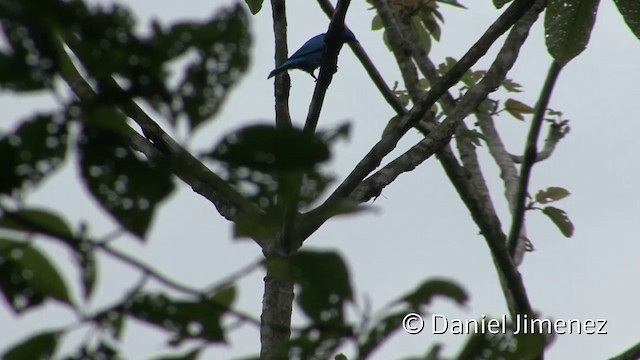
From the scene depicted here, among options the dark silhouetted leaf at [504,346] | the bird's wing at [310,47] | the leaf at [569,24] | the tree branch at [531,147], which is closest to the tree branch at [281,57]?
the tree branch at [531,147]

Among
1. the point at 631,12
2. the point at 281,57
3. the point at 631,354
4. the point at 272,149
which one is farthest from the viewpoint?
the point at 281,57

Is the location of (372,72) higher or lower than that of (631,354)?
higher

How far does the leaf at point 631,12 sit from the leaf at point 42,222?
280 centimetres

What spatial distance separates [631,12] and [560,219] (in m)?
1.01

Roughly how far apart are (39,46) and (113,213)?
151mm

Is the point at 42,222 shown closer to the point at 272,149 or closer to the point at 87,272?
the point at 87,272

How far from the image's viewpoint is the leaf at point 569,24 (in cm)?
324

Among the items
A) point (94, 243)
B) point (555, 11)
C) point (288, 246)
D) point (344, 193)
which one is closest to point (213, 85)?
point (94, 243)

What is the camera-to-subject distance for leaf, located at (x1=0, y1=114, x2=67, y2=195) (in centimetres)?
70

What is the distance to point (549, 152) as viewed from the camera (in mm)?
4059

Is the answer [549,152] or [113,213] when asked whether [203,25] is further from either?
[549,152]

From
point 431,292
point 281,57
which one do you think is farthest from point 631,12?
point 431,292

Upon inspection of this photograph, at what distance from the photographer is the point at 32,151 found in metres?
0.71

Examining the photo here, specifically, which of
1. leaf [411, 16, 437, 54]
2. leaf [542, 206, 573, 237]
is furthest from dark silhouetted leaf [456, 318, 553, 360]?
leaf [411, 16, 437, 54]
